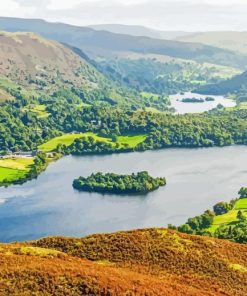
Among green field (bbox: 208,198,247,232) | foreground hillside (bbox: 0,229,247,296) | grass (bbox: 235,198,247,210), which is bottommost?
grass (bbox: 235,198,247,210)

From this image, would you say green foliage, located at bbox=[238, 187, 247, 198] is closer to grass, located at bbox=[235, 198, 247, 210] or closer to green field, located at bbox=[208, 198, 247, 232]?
grass, located at bbox=[235, 198, 247, 210]

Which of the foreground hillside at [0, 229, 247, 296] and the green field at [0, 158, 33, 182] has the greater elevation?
the foreground hillside at [0, 229, 247, 296]

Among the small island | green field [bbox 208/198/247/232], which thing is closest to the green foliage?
green field [bbox 208/198/247/232]

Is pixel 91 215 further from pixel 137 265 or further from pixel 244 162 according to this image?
pixel 137 265

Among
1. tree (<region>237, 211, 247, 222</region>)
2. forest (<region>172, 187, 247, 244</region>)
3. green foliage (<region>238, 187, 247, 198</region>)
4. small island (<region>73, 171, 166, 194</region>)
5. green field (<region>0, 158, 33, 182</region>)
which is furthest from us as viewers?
green field (<region>0, 158, 33, 182</region>)

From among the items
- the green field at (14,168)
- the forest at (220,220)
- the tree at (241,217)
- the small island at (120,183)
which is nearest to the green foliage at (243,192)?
the forest at (220,220)

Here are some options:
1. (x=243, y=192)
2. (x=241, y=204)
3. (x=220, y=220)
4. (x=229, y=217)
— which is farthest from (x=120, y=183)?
(x=229, y=217)

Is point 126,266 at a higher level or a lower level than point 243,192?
higher

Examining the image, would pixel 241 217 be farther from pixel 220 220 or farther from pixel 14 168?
pixel 14 168
